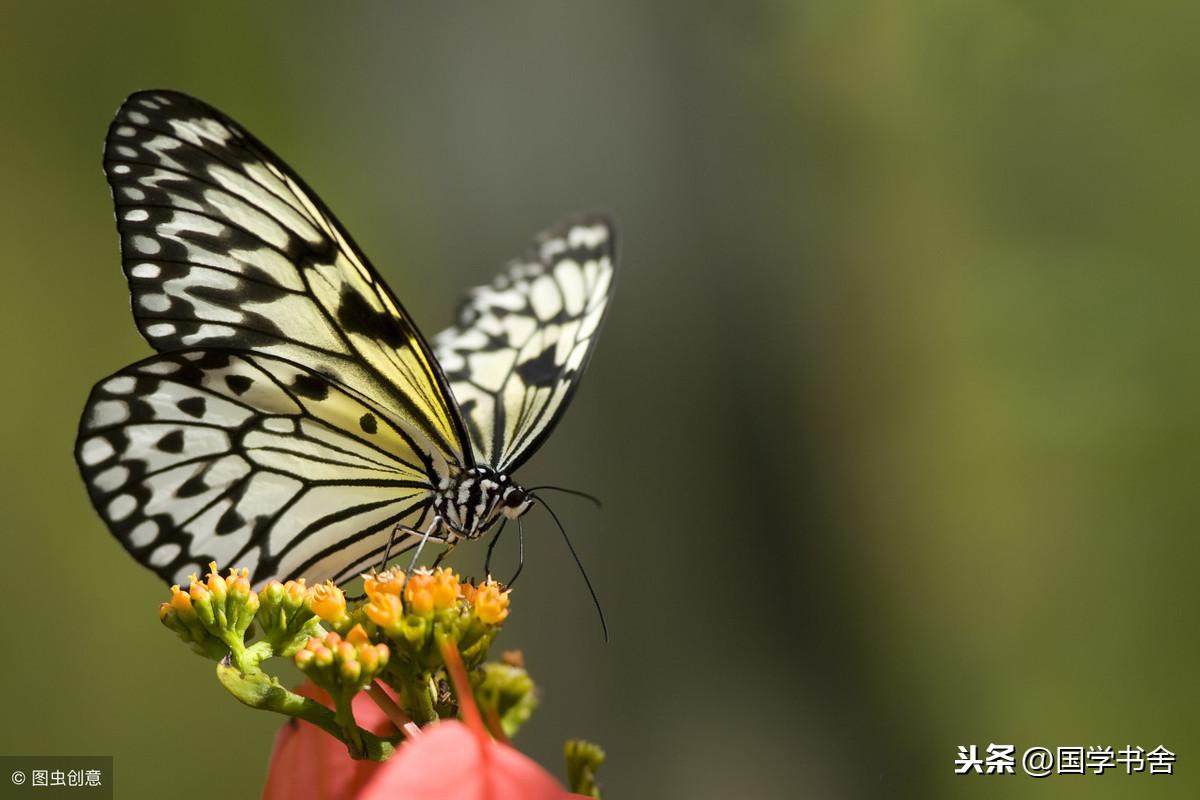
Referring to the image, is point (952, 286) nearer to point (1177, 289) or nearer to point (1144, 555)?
point (1177, 289)

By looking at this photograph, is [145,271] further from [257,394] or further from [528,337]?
[528,337]

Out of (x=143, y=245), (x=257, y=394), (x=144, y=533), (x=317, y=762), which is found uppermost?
(x=143, y=245)

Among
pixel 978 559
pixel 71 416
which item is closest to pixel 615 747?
pixel 978 559

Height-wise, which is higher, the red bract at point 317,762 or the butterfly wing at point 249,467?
the butterfly wing at point 249,467

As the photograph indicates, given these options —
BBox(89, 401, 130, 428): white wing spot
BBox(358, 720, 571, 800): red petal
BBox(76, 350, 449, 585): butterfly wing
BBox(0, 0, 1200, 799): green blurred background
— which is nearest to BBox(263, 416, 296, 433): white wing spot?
BBox(76, 350, 449, 585): butterfly wing

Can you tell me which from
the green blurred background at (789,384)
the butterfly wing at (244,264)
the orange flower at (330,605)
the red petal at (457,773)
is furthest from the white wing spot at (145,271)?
the green blurred background at (789,384)

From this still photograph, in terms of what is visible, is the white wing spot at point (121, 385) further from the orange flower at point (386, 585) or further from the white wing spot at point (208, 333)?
the orange flower at point (386, 585)

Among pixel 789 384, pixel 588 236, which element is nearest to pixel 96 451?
pixel 588 236
